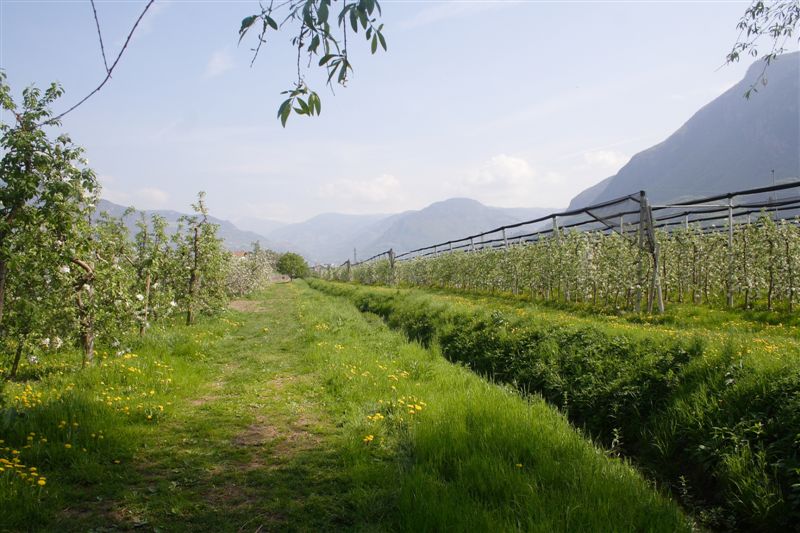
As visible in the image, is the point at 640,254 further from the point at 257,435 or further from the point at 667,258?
the point at 257,435

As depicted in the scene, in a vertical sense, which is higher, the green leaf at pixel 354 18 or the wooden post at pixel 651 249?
the green leaf at pixel 354 18

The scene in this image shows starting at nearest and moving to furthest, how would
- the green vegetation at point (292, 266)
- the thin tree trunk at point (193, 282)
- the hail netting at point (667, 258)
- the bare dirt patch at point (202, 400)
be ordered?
the bare dirt patch at point (202, 400)
the hail netting at point (667, 258)
the thin tree trunk at point (193, 282)
the green vegetation at point (292, 266)

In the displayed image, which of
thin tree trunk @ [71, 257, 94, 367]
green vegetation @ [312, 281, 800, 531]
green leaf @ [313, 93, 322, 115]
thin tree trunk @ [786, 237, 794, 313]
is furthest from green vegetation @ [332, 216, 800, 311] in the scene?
thin tree trunk @ [71, 257, 94, 367]

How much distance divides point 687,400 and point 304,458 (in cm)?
460

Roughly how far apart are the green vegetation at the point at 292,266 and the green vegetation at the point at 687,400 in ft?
294

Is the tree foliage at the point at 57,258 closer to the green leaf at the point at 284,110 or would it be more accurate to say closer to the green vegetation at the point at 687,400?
the green leaf at the point at 284,110

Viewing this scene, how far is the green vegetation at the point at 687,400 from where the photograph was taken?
4.00m

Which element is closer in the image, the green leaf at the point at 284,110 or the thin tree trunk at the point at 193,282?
the green leaf at the point at 284,110

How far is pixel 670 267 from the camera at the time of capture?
16984mm

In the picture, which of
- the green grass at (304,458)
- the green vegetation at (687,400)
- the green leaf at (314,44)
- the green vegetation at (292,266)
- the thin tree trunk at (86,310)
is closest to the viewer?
the green leaf at (314,44)

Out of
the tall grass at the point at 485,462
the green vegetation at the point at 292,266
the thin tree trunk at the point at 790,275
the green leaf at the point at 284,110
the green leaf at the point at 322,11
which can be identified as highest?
the green vegetation at the point at 292,266

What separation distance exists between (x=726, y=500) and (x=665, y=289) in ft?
51.4

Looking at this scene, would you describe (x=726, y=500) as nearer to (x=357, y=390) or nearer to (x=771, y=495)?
(x=771, y=495)

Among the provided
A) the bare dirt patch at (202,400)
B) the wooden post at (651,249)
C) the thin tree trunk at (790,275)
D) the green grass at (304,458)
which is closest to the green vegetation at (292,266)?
the wooden post at (651,249)
